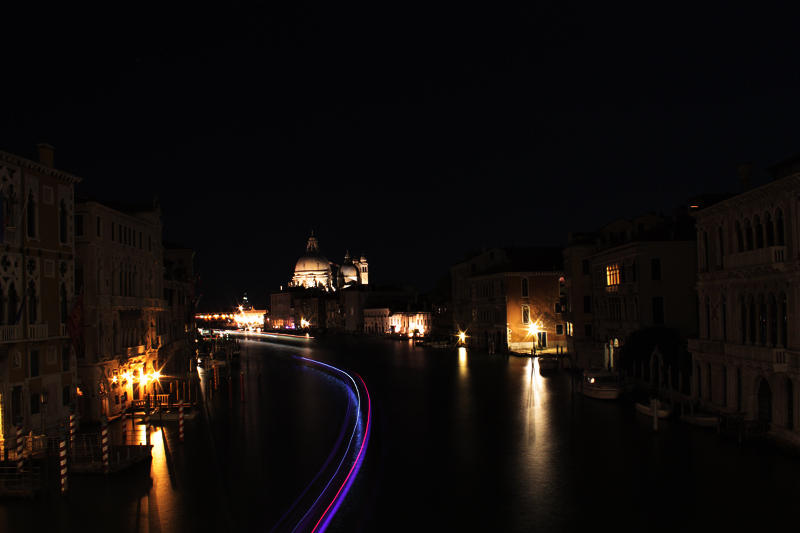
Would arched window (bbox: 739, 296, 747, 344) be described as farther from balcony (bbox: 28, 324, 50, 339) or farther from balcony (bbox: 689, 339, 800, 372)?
balcony (bbox: 28, 324, 50, 339)

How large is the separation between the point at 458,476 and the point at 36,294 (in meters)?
15.1

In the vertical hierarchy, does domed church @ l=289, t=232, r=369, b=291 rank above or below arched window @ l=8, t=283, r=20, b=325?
above

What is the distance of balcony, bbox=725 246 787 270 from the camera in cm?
2330

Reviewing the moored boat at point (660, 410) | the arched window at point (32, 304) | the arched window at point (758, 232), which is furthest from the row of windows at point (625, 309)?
the arched window at point (32, 304)

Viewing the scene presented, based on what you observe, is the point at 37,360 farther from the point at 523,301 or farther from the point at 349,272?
the point at 349,272

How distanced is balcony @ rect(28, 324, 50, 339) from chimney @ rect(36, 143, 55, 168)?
5891 mm

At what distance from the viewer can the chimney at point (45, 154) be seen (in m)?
25.9

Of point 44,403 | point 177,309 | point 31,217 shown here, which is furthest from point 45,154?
point 177,309

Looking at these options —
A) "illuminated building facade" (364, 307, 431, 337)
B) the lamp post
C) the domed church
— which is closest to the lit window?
the lamp post

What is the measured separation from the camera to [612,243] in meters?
46.2

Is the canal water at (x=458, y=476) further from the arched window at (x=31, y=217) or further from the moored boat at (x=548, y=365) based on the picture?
the moored boat at (x=548, y=365)

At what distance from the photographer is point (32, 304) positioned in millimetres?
24047

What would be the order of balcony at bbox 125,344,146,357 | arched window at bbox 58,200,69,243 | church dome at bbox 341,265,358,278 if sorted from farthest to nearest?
1. church dome at bbox 341,265,358,278
2. balcony at bbox 125,344,146,357
3. arched window at bbox 58,200,69,243

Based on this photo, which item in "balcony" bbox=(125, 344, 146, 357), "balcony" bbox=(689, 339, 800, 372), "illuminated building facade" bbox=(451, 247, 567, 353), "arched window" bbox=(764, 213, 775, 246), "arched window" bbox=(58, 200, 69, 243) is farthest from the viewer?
"illuminated building facade" bbox=(451, 247, 567, 353)
